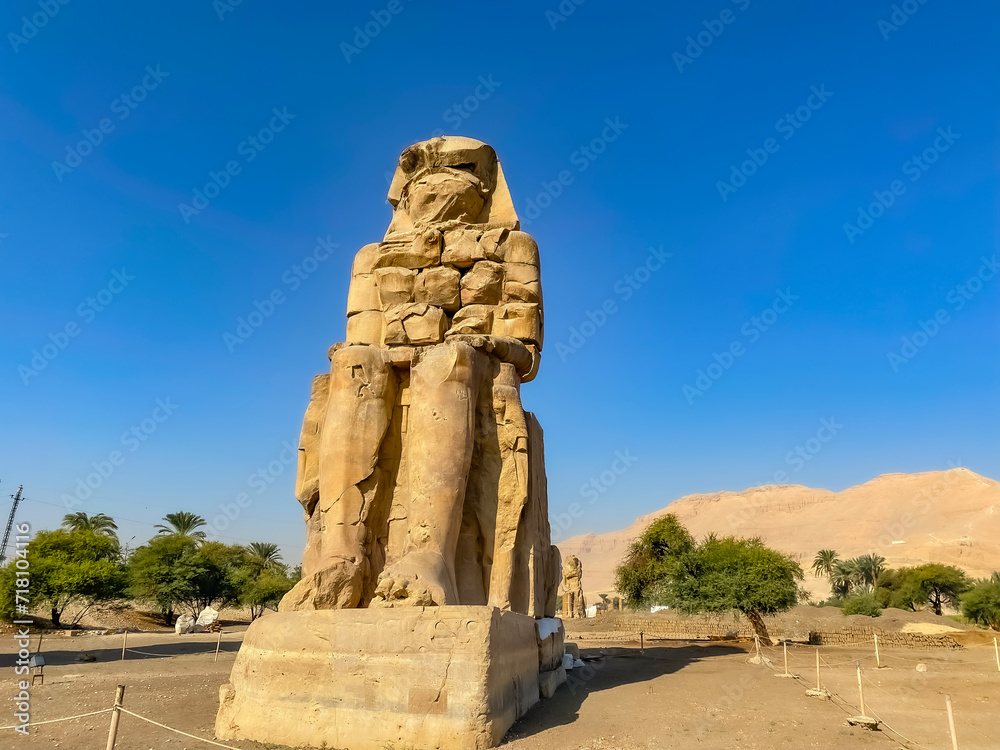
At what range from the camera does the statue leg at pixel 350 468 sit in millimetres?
4375

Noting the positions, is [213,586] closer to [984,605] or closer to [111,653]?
[111,653]

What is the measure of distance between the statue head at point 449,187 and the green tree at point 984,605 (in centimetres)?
2613

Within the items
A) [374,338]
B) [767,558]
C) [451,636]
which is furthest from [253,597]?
[451,636]

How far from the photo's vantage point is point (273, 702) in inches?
135

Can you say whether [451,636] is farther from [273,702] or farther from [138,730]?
[138,730]

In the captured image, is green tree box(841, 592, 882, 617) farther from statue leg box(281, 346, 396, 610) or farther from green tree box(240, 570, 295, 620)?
statue leg box(281, 346, 396, 610)

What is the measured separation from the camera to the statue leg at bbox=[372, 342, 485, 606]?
13.5ft

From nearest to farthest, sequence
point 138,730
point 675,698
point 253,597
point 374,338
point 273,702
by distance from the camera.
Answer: point 273,702, point 138,730, point 675,698, point 374,338, point 253,597

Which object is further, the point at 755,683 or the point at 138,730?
the point at 755,683

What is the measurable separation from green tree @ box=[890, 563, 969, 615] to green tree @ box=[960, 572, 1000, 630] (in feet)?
28.3

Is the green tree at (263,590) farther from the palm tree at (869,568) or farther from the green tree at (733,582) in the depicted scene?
Answer: the palm tree at (869,568)

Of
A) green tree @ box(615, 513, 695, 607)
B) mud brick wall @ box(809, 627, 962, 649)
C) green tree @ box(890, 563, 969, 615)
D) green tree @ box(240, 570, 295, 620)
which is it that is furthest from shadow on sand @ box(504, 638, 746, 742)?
green tree @ box(890, 563, 969, 615)

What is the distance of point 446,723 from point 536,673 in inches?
64.2

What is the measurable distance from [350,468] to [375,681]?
5.46 ft
